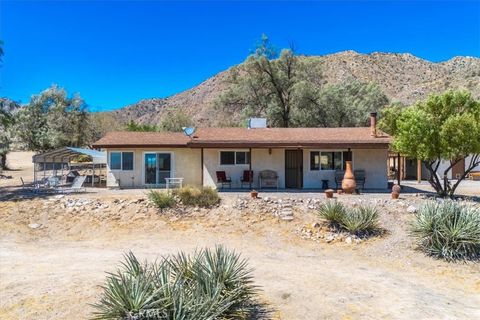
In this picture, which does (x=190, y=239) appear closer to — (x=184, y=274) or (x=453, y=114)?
(x=184, y=274)

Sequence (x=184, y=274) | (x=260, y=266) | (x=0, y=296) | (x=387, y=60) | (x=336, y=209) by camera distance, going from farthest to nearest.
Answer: (x=387, y=60) → (x=336, y=209) → (x=260, y=266) → (x=0, y=296) → (x=184, y=274)

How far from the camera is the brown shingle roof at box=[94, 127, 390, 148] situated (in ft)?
65.7

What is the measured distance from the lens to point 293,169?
70.1 ft

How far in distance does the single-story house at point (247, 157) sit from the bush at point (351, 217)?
613cm

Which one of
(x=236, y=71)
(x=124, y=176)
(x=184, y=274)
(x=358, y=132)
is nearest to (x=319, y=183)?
(x=358, y=132)

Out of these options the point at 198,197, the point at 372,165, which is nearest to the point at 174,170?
the point at 198,197

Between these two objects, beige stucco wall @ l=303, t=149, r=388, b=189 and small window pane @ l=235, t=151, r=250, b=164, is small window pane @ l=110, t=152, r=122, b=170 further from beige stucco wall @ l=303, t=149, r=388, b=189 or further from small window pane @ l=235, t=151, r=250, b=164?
beige stucco wall @ l=303, t=149, r=388, b=189

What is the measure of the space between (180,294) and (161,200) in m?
11.0

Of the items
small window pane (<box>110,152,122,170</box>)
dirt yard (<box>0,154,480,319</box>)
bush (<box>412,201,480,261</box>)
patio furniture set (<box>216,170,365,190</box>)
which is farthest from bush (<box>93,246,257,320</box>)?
small window pane (<box>110,152,122,170</box>)

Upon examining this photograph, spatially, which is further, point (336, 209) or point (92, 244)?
point (336, 209)

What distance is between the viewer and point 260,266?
1012cm

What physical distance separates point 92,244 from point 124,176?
895 centimetres

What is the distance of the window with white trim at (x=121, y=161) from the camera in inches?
857

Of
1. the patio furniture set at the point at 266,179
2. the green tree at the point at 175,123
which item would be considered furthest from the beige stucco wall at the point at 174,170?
the green tree at the point at 175,123
